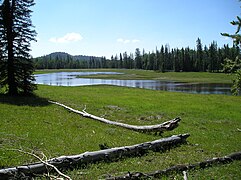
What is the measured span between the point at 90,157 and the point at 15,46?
2322 cm

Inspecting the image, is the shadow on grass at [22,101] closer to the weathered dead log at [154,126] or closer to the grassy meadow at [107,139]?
the grassy meadow at [107,139]

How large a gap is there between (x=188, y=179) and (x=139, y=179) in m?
1.91

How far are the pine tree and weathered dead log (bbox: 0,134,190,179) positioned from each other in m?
22.0

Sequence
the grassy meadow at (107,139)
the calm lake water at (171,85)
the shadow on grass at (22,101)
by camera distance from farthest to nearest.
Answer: the calm lake water at (171,85), the shadow on grass at (22,101), the grassy meadow at (107,139)

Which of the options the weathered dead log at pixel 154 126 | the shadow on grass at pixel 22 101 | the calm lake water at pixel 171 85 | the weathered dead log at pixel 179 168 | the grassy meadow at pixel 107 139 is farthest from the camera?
the calm lake water at pixel 171 85

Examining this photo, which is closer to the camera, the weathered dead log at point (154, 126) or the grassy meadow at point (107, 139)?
the grassy meadow at point (107, 139)

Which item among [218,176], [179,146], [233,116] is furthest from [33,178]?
[233,116]

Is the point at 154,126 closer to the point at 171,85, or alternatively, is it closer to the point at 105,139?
the point at 105,139

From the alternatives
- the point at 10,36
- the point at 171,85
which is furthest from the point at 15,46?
the point at 171,85

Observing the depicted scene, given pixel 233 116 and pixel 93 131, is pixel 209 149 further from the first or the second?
pixel 233 116

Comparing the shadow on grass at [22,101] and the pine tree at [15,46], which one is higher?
the pine tree at [15,46]

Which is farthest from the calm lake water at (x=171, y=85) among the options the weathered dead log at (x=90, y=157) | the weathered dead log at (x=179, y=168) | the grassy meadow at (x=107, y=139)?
the weathered dead log at (x=179, y=168)

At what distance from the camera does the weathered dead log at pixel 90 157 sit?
8.56 metres

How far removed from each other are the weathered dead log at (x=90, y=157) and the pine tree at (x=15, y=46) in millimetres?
21989
